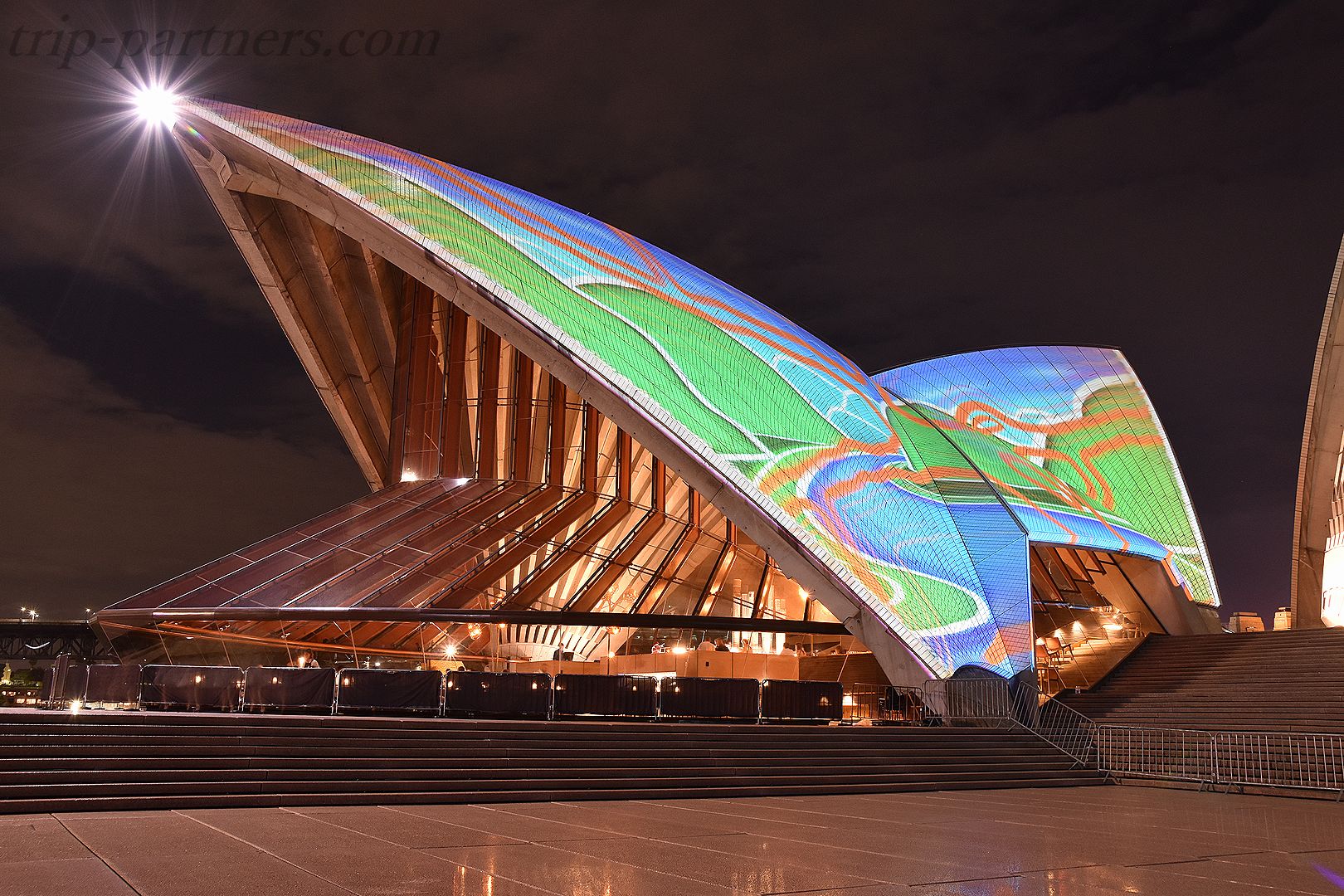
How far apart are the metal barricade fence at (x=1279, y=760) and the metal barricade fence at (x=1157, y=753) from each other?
277mm

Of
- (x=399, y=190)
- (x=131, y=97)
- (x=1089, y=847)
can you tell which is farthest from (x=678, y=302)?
(x=1089, y=847)

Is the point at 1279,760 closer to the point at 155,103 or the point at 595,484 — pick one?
the point at 595,484

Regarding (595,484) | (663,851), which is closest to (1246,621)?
(595,484)

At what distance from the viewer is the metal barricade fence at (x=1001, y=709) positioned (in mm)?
19438

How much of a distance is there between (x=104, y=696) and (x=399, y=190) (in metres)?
11.0

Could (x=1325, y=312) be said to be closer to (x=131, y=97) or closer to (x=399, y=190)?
(x=399, y=190)

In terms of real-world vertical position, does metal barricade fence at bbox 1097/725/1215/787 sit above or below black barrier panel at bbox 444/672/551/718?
below

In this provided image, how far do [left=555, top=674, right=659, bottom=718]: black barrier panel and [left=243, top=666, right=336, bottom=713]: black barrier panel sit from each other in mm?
3522

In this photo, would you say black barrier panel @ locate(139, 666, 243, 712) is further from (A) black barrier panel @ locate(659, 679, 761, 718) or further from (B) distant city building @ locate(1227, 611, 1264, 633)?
(B) distant city building @ locate(1227, 611, 1264, 633)

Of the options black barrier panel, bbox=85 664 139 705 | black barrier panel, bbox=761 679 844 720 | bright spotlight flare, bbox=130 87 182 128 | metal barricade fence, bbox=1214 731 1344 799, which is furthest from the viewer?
bright spotlight flare, bbox=130 87 182 128

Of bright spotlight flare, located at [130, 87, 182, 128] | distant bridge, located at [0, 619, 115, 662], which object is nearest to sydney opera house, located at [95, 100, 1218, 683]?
bright spotlight flare, located at [130, 87, 182, 128]

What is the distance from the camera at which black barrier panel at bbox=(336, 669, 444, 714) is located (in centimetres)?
1702

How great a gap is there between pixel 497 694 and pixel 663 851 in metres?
9.37

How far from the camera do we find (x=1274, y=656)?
894 inches
